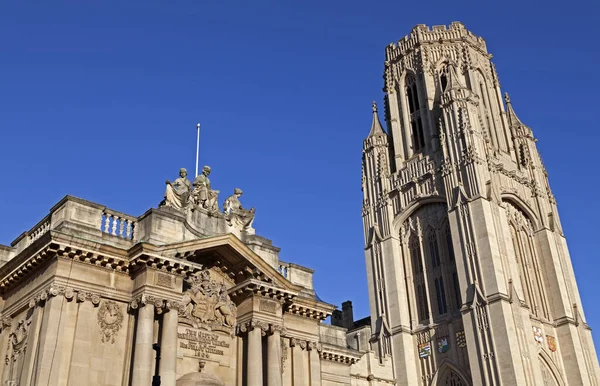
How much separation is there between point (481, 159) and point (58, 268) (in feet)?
136

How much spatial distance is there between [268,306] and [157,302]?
5.44 meters

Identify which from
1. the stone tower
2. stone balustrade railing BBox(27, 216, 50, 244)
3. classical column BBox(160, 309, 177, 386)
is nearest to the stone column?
classical column BBox(160, 309, 177, 386)

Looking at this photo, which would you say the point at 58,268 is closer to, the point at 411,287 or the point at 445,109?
the point at 411,287

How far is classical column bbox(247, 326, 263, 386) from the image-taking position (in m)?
25.5

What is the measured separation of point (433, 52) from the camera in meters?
67.9

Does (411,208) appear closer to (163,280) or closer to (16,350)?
(163,280)

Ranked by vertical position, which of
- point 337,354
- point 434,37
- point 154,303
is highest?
point 434,37

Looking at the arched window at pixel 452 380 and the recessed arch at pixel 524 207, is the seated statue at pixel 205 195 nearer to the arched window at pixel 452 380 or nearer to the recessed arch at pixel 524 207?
the arched window at pixel 452 380

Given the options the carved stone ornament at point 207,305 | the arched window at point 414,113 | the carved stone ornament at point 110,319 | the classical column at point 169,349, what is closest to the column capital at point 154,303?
the classical column at point 169,349

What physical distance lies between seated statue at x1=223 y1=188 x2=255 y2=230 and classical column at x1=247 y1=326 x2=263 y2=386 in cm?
522

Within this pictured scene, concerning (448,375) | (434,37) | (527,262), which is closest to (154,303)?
(448,375)

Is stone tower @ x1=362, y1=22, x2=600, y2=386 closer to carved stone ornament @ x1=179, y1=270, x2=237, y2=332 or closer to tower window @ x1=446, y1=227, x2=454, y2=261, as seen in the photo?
tower window @ x1=446, y1=227, x2=454, y2=261

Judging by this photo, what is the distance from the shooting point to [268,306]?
27.4 metres

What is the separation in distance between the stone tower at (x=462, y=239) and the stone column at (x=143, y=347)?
31.8 meters
